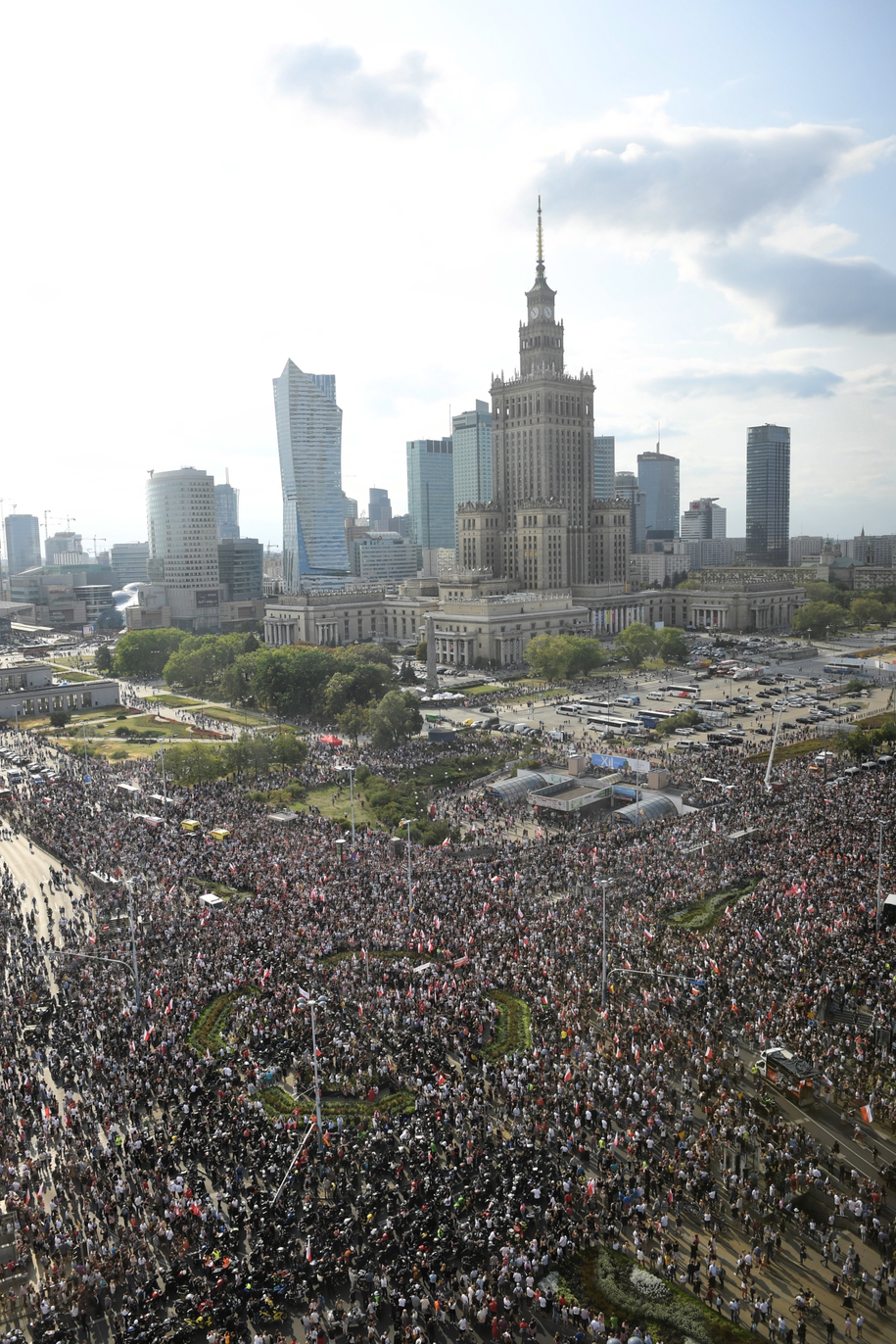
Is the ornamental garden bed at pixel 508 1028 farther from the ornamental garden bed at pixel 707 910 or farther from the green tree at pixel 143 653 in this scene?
the green tree at pixel 143 653

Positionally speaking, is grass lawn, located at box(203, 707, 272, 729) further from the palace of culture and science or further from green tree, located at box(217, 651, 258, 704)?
the palace of culture and science

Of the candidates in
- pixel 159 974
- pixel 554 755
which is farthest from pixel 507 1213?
pixel 554 755

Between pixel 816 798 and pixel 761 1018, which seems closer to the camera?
pixel 761 1018

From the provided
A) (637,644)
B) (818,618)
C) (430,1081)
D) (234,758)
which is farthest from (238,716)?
(818,618)

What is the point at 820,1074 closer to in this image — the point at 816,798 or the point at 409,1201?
the point at 409,1201

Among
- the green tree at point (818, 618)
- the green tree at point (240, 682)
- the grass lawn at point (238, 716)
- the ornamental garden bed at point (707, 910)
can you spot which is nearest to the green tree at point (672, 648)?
the green tree at point (818, 618)

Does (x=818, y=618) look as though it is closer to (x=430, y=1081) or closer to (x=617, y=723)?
(x=617, y=723)
